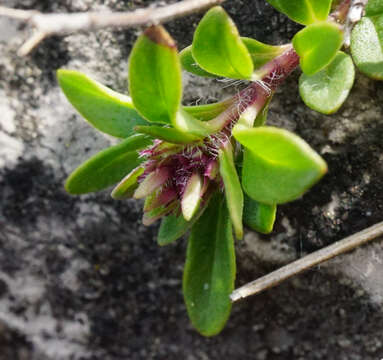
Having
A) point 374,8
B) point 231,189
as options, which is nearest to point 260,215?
point 231,189

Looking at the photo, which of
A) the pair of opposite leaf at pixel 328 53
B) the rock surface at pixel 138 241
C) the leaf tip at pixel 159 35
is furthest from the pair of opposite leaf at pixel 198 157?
the rock surface at pixel 138 241

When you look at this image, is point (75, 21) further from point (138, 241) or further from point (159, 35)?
point (138, 241)

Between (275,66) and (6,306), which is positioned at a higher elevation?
(275,66)

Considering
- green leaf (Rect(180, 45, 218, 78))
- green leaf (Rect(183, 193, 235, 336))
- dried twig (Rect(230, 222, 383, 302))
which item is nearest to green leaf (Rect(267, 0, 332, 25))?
green leaf (Rect(180, 45, 218, 78))

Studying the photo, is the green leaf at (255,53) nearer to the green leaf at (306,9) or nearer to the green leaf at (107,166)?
the green leaf at (306,9)

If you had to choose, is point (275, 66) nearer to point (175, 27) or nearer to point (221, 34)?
point (221, 34)

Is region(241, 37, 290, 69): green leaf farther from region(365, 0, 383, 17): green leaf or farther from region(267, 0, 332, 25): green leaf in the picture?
region(365, 0, 383, 17): green leaf

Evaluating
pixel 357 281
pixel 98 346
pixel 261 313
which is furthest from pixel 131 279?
pixel 357 281
